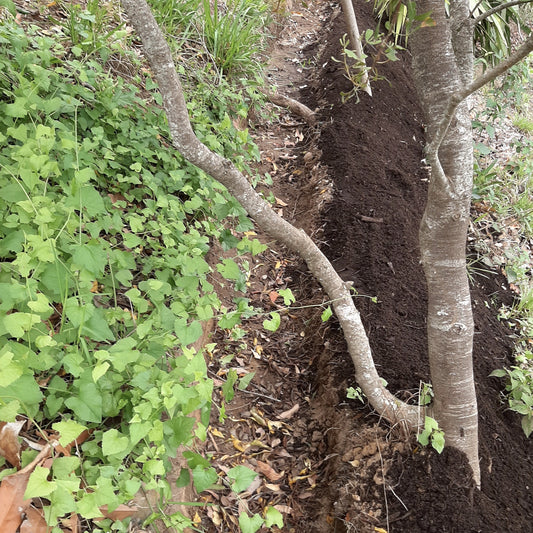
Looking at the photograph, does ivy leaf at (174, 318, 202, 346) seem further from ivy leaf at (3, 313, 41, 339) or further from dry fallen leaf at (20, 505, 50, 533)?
dry fallen leaf at (20, 505, 50, 533)

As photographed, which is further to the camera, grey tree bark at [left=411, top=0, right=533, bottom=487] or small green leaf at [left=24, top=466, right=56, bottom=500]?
grey tree bark at [left=411, top=0, right=533, bottom=487]

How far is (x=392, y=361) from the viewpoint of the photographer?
257cm

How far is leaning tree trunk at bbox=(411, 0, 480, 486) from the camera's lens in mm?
1688

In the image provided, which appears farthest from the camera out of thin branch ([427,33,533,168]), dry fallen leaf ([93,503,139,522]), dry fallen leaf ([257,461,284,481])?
dry fallen leaf ([257,461,284,481])

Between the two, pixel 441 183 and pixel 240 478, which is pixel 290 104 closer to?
pixel 441 183

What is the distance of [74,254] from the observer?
1668 mm

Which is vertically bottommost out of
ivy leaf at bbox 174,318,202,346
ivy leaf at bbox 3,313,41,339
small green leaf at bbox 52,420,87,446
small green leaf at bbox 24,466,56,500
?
small green leaf at bbox 24,466,56,500

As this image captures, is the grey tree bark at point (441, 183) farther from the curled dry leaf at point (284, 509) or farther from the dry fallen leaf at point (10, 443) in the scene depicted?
the dry fallen leaf at point (10, 443)

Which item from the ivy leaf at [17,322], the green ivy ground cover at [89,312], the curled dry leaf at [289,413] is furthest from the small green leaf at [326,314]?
the ivy leaf at [17,322]

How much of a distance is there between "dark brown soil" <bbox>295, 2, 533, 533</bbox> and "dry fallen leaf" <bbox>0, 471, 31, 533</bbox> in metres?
1.34

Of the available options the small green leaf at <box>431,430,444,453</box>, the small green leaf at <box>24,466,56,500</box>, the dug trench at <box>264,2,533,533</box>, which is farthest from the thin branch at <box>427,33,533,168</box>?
the small green leaf at <box>24,466,56,500</box>

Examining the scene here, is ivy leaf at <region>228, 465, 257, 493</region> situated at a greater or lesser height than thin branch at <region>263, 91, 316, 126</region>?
lesser

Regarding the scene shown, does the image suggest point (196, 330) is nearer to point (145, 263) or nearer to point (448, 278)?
point (145, 263)

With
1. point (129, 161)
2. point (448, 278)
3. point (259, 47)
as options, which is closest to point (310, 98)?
point (259, 47)
